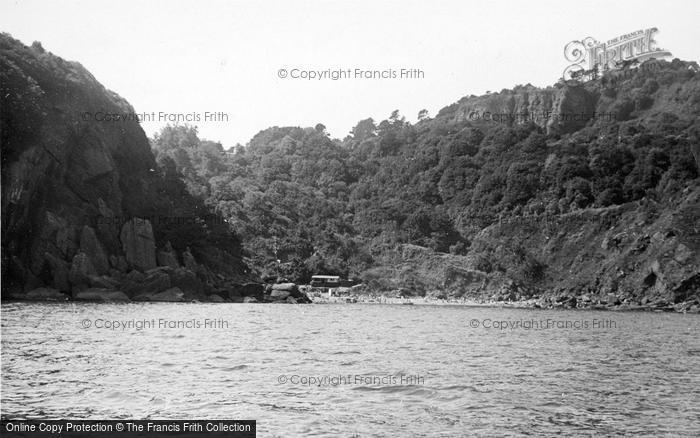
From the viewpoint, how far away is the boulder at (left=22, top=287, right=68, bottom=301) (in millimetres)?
69000

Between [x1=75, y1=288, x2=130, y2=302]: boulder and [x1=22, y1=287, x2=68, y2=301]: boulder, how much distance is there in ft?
5.03

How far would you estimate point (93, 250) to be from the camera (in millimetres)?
75875

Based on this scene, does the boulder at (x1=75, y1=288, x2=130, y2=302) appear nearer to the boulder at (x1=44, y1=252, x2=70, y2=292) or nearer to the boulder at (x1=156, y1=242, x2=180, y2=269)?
the boulder at (x1=44, y1=252, x2=70, y2=292)

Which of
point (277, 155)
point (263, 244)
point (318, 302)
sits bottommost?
point (318, 302)

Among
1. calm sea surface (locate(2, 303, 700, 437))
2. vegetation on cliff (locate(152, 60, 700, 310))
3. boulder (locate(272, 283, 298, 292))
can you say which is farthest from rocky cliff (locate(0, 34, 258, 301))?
vegetation on cliff (locate(152, 60, 700, 310))

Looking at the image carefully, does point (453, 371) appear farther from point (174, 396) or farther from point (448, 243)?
point (448, 243)

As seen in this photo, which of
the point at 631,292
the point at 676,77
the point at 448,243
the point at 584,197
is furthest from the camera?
the point at 676,77

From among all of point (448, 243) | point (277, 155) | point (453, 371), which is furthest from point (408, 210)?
point (453, 371)

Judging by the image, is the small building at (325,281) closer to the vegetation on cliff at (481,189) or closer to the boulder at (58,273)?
the vegetation on cliff at (481,189)

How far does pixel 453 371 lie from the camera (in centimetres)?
2716

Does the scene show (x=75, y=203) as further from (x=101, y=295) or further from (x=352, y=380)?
(x=352, y=380)

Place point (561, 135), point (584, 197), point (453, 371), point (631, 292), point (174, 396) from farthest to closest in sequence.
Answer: point (561, 135)
point (584, 197)
point (631, 292)
point (453, 371)
point (174, 396)

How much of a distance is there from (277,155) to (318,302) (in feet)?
328

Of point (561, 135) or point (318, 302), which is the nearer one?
point (318, 302)
